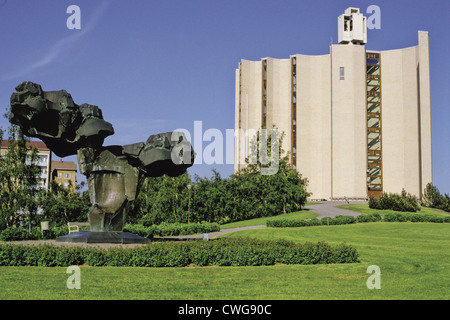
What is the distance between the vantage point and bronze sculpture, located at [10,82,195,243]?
57.6ft

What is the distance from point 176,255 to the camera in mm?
14383

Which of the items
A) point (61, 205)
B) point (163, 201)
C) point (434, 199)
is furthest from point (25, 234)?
point (434, 199)

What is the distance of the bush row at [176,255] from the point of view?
45.7 ft

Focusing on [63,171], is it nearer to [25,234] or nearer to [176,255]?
[25,234]

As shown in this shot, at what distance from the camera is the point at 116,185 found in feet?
59.9

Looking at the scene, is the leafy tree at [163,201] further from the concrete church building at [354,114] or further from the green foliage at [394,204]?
the concrete church building at [354,114]

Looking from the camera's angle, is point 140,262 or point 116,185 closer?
point 140,262

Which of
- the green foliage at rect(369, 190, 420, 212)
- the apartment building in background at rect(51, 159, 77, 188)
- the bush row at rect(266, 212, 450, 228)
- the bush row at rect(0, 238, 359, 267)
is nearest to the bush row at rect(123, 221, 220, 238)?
the bush row at rect(266, 212, 450, 228)

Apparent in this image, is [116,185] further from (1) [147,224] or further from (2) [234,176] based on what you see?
(2) [234,176]

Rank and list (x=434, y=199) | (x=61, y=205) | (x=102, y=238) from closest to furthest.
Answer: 1. (x=102, y=238)
2. (x=61, y=205)
3. (x=434, y=199)

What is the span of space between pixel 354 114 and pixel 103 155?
5877 cm

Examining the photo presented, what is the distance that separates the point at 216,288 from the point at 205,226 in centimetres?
2482

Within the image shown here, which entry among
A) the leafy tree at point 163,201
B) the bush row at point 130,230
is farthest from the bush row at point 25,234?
the leafy tree at point 163,201
